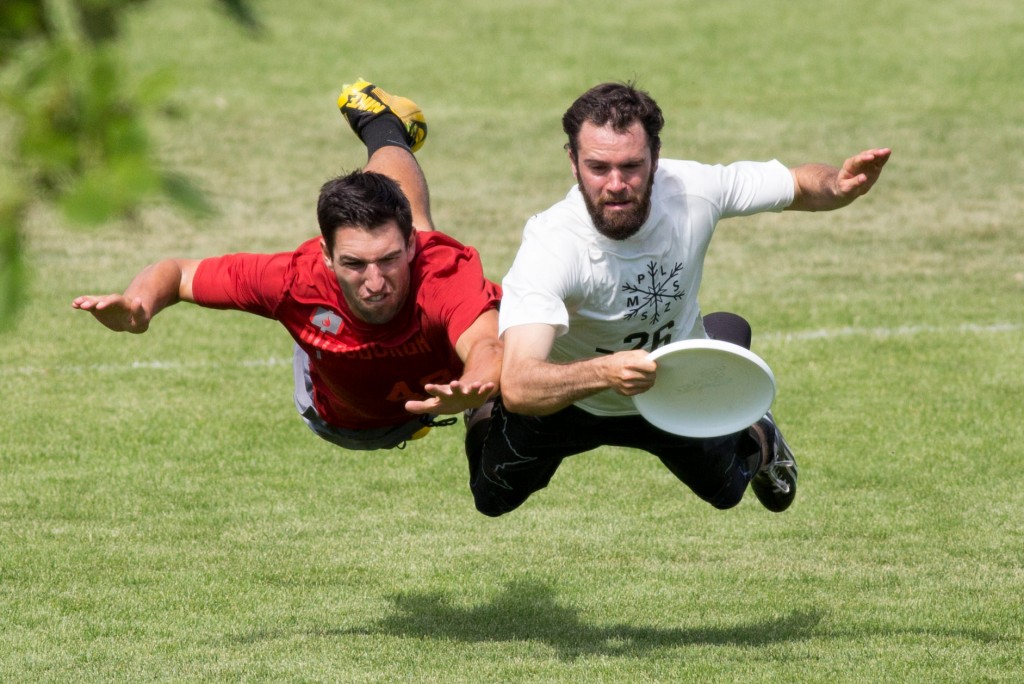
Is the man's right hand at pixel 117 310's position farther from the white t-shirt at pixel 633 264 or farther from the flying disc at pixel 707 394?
the flying disc at pixel 707 394

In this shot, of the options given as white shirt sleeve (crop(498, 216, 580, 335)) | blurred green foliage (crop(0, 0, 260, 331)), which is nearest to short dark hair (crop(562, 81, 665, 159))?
white shirt sleeve (crop(498, 216, 580, 335))

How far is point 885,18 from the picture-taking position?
26781 millimetres

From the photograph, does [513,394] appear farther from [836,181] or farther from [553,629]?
[836,181]

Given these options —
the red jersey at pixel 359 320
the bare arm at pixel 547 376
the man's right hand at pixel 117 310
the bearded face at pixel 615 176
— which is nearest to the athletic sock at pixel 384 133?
the red jersey at pixel 359 320

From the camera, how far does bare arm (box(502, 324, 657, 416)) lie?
230 inches

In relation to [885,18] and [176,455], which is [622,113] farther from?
[885,18]

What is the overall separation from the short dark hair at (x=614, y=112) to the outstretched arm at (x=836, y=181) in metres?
0.90

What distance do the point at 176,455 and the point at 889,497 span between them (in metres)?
5.09

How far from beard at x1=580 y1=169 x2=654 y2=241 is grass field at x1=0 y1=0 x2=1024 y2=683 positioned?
198 centimetres

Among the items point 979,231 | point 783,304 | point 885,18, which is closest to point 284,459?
point 783,304

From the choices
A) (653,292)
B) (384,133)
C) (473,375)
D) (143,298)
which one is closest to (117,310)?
(143,298)

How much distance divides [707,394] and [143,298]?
109 inches

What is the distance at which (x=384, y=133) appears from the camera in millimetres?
8875

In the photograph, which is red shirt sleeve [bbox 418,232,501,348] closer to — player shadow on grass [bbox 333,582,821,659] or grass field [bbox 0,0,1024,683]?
grass field [bbox 0,0,1024,683]
